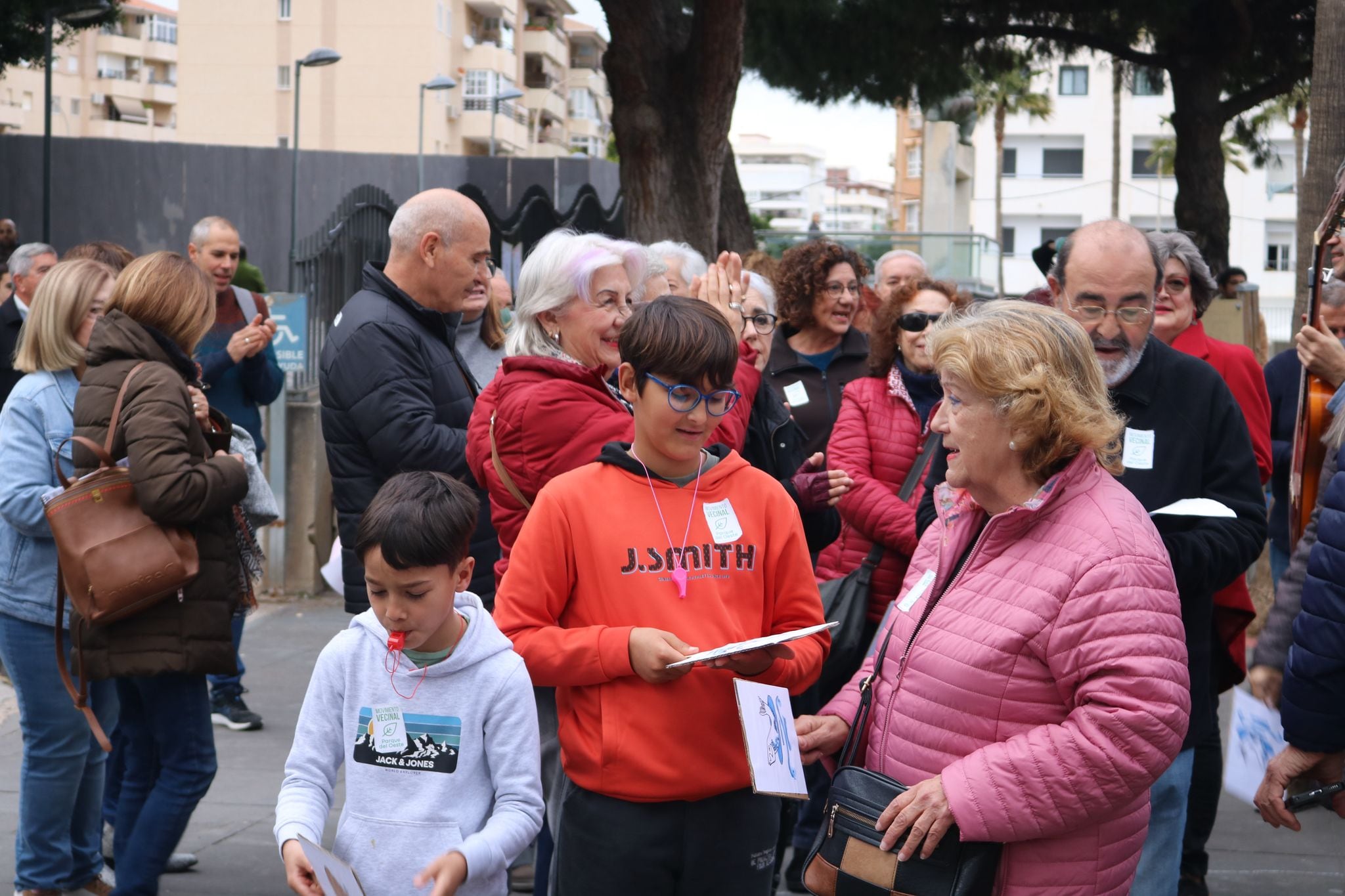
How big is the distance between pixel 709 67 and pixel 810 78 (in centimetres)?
482

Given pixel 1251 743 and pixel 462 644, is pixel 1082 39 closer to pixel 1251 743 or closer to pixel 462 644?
pixel 1251 743

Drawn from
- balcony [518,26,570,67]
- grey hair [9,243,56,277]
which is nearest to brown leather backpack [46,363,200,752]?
grey hair [9,243,56,277]

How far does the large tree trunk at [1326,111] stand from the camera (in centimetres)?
652

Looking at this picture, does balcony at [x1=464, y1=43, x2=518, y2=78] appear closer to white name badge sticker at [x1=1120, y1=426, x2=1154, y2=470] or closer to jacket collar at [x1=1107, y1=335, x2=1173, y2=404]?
jacket collar at [x1=1107, y1=335, x2=1173, y2=404]

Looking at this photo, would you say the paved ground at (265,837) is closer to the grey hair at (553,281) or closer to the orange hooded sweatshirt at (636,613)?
the grey hair at (553,281)

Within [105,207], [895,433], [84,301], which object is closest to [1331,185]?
[895,433]

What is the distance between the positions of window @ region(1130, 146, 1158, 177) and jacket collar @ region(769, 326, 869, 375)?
7610 centimetres

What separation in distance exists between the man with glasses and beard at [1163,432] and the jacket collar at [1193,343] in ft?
5.52

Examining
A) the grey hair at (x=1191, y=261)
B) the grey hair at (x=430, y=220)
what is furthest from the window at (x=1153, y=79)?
the grey hair at (x=430, y=220)

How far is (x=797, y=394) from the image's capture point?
5.34 meters

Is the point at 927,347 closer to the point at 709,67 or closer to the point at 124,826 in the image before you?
the point at 124,826

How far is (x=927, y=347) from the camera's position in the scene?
269cm

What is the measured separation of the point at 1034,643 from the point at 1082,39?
13993 mm

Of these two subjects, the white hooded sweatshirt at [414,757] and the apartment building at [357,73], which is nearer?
the white hooded sweatshirt at [414,757]
